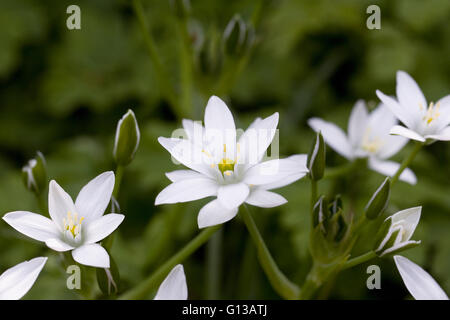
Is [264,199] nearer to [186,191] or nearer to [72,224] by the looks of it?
[186,191]

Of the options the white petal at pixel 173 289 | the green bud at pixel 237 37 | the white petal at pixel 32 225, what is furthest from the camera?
the green bud at pixel 237 37

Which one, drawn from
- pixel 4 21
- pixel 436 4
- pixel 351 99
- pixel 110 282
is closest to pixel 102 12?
pixel 4 21

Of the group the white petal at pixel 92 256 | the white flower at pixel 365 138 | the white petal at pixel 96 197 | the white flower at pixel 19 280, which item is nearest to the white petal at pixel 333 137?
the white flower at pixel 365 138

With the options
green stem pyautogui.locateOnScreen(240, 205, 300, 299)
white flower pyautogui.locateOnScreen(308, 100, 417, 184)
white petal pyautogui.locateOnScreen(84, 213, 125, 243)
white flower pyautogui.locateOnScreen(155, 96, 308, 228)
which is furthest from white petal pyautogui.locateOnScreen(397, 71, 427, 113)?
white petal pyautogui.locateOnScreen(84, 213, 125, 243)

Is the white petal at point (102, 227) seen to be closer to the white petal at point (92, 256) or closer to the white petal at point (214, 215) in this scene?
the white petal at point (92, 256)

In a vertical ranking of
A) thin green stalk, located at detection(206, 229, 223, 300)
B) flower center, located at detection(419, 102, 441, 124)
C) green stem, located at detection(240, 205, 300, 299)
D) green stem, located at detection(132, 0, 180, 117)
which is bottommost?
thin green stalk, located at detection(206, 229, 223, 300)

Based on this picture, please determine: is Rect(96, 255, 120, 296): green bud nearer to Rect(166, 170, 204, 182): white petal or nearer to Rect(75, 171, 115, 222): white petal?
Rect(75, 171, 115, 222): white petal
